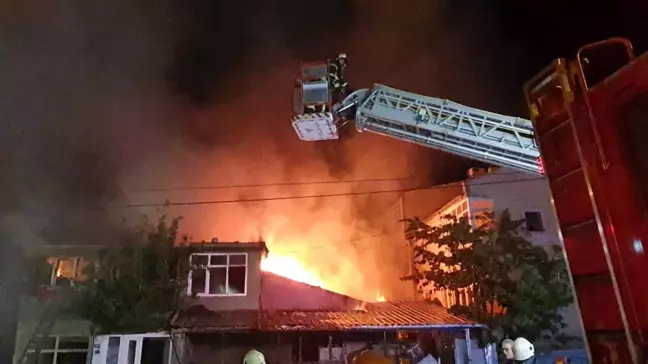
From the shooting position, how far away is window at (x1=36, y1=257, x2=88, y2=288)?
15.1 m

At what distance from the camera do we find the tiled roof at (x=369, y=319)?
539 inches

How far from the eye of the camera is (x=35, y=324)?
15188mm

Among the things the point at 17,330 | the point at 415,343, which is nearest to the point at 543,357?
the point at 415,343

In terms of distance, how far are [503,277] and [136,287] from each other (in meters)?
10.1

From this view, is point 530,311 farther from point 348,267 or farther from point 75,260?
point 75,260

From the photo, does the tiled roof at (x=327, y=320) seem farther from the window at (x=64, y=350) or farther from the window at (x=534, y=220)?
the window at (x=534, y=220)

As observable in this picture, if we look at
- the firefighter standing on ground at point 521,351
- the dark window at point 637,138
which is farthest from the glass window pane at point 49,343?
the dark window at point 637,138

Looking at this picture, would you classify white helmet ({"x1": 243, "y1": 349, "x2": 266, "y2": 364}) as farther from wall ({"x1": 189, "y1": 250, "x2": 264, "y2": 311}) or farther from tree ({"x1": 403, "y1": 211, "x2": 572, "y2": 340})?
tree ({"x1": 403, "y1": 211, "x2": 572, "y2": 340})

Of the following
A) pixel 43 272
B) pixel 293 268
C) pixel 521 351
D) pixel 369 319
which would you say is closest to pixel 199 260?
pixel 43 272

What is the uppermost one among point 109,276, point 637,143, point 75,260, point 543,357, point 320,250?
point 320,250

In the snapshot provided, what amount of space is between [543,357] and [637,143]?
518 inches

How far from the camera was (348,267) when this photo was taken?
23531mm

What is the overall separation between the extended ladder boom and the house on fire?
598cm

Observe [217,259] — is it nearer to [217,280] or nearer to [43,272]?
[217,280]
